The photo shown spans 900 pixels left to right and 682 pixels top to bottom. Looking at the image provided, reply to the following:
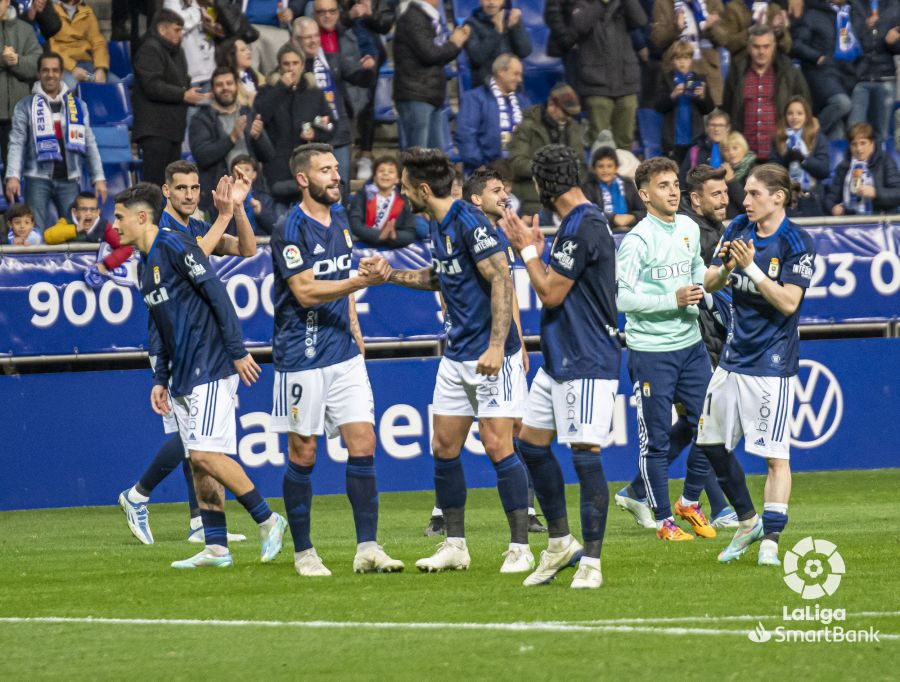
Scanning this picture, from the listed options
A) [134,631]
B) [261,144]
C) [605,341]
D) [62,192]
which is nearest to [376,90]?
[261,144]

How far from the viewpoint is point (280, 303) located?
904 centimetres

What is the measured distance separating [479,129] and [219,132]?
9.04 ft

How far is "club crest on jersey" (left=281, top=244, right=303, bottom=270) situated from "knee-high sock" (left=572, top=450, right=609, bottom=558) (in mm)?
1944

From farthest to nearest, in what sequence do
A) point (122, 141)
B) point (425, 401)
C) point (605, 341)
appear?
1. point (122, 141)
2. point (425, 401)
3. point (605, 341)

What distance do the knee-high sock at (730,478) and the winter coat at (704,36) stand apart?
373 inches

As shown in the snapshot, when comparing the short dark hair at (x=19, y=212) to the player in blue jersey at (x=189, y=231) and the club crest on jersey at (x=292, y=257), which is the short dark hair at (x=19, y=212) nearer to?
the player in blue jersey at (x=189, y=231)

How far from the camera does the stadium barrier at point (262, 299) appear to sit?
47.2ft

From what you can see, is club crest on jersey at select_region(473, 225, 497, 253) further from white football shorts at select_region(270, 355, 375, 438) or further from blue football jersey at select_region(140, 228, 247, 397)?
blue football jersey at select_region(140, 228, 247, 397)

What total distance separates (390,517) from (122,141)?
22.0ft

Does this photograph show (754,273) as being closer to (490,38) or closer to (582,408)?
(582,408)

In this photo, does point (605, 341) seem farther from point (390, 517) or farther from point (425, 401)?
point (425, 401)

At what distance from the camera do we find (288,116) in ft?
52.7

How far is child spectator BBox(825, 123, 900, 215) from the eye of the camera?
16484 millimetres

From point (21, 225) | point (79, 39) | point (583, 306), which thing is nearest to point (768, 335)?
point (583, 306)
